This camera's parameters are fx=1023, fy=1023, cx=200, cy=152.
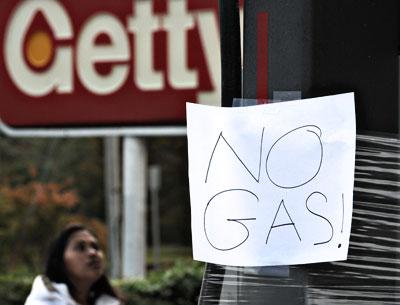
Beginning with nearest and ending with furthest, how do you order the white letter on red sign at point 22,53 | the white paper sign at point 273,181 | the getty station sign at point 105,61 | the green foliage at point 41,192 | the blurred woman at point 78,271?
1. the white paper sign at point 273,181
2. the blurred woman at point 78,271
3. the getty station sign at point 105,61
4. the white letter on red sign at point 22,53
5. the green foliage at point 41,192

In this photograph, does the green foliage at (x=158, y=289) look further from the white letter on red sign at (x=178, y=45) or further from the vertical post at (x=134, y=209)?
the white letter on red sign at (x=178, y=45)

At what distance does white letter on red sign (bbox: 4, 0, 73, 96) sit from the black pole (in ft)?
30.7

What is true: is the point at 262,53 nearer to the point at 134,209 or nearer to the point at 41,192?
the point at 134,209

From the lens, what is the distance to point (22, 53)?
1189cm

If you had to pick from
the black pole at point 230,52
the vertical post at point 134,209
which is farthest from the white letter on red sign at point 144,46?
the black pole at point 230,52

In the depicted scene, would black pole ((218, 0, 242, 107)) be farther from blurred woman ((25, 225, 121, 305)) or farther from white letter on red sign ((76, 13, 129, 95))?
white letter on red sign ((76, 13, 129, 95))

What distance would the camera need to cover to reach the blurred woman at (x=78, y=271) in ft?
15.1

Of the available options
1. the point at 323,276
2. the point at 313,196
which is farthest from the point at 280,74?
the point at 323,276

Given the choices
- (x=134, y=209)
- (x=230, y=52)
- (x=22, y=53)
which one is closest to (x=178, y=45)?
(x=22, y=53)

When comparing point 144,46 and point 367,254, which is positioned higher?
point 144,46

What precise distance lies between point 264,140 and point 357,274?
353 millimetres

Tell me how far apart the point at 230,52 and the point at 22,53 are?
9759 millimetres

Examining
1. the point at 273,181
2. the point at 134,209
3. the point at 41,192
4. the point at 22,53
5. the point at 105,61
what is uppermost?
the point at 22,53

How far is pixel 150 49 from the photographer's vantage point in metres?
11.3
